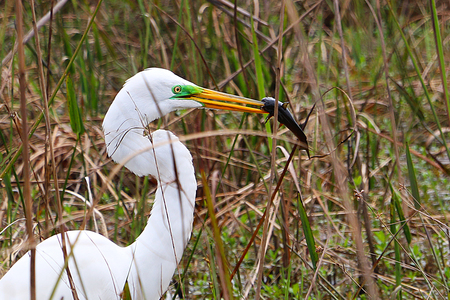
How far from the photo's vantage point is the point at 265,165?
10.1 ft

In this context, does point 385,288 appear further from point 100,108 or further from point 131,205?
point 100,108

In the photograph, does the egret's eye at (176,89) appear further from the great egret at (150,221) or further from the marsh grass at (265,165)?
the marsh grass at (265,165)

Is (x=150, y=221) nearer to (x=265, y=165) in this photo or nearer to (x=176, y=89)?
(x=176, y=89)

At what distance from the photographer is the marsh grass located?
1885mm

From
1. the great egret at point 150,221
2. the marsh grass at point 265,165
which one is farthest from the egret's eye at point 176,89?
the marsh grass at point 265,165

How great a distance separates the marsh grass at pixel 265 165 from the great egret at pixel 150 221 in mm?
74

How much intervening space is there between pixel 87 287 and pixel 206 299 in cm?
79

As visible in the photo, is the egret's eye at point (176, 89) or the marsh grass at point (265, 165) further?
the marsh grass at point (265, 165)

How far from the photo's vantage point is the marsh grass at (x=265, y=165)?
6.18ft

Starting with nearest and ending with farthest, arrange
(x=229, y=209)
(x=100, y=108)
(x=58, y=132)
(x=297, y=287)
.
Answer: (x=297, y=287)
(x=229, y=209)
(x=58, y=132)
(x=100, y=108)

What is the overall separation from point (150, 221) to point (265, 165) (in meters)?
1.49

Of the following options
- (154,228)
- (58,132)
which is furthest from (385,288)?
(58,132)

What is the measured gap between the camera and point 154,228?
1.65m

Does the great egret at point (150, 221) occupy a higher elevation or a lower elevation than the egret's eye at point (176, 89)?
lower
